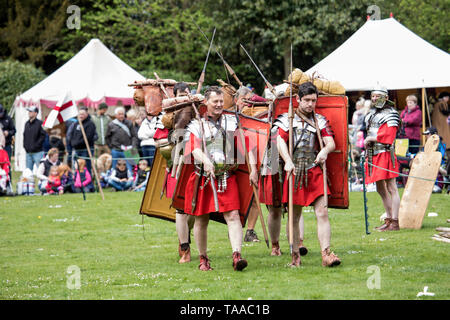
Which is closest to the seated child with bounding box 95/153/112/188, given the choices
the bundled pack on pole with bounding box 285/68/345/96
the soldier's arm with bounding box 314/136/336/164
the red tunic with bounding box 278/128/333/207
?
the bundled pack on pole with bounding box 285/68/345/96

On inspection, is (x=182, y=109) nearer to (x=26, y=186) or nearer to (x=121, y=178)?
(x=121, y=178)

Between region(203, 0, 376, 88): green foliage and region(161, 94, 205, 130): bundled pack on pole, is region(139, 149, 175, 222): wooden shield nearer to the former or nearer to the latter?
region(161, 94, 205, 130): bundled pack on pole

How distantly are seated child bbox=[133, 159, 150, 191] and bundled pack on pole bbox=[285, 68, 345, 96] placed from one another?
1026cm

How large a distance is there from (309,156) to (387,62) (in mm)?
10782

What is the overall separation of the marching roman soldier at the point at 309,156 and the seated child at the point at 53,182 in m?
11.2

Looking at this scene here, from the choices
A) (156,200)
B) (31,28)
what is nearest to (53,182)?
(156,200)

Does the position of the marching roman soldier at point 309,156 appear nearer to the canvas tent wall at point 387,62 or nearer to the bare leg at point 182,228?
the bare leg at point 182,228

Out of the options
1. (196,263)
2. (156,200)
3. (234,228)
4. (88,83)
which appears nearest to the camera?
(234,228)

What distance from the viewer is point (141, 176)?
61.5 ft

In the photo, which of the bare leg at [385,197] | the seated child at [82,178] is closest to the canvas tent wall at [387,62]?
the seated child at [82,178]

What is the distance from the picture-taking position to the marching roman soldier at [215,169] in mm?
7852

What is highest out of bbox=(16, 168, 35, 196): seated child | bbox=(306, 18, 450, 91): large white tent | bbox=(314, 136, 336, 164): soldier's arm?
bbox=(306, 18, 450, 91): large white tent

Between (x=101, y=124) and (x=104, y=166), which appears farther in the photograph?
(x=101, y=124)

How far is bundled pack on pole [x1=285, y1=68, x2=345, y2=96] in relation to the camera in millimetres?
8383
